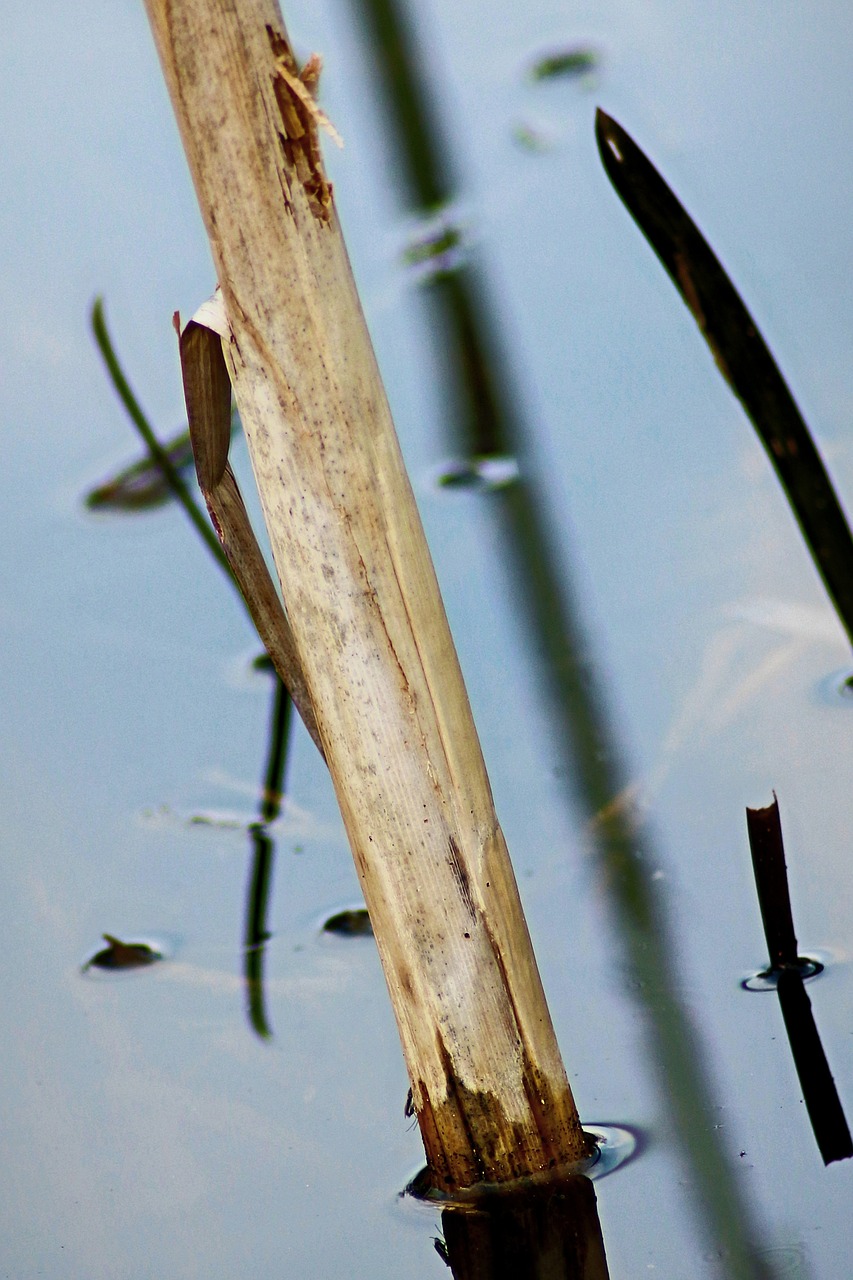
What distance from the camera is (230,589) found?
1.07 m

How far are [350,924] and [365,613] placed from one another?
0.34 metres

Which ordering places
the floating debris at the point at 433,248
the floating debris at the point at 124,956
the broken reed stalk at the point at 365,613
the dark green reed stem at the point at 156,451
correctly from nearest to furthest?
the broken reed stalk at the point at 365,613
the floating debris at the point at 124,956
the dark green reed stem at the point at 156,451
the floating debris at the point at 433,248

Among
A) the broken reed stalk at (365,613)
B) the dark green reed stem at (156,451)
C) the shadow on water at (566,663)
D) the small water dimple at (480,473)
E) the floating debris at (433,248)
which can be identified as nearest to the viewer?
the broken reed stalk at (365,613)

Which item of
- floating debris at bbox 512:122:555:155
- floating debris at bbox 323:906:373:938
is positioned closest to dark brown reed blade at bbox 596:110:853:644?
floating debris at bbox 323:906:373:938

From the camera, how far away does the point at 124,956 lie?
81 cm

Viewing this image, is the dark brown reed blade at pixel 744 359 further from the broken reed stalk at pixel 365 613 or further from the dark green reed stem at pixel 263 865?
the dark green reed stem at pixel 263 865

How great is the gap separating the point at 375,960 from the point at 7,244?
85 cm

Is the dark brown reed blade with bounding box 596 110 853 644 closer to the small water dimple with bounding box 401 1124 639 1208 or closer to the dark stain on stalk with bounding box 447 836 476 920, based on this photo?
the dark stain on stalk with bounding box 447 836 476 920

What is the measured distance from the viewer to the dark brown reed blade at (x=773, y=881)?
0.63 metres

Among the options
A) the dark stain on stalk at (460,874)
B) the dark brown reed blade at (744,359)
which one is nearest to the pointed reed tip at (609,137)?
the dark brown reed blade at (744,359)

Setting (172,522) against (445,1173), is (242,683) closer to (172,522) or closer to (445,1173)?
(172,522)

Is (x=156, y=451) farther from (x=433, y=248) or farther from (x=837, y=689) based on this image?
(x=837, y=689)

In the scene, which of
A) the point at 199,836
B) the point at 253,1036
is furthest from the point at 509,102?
A: the point at 253,1036

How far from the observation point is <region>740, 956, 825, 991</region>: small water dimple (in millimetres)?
701
